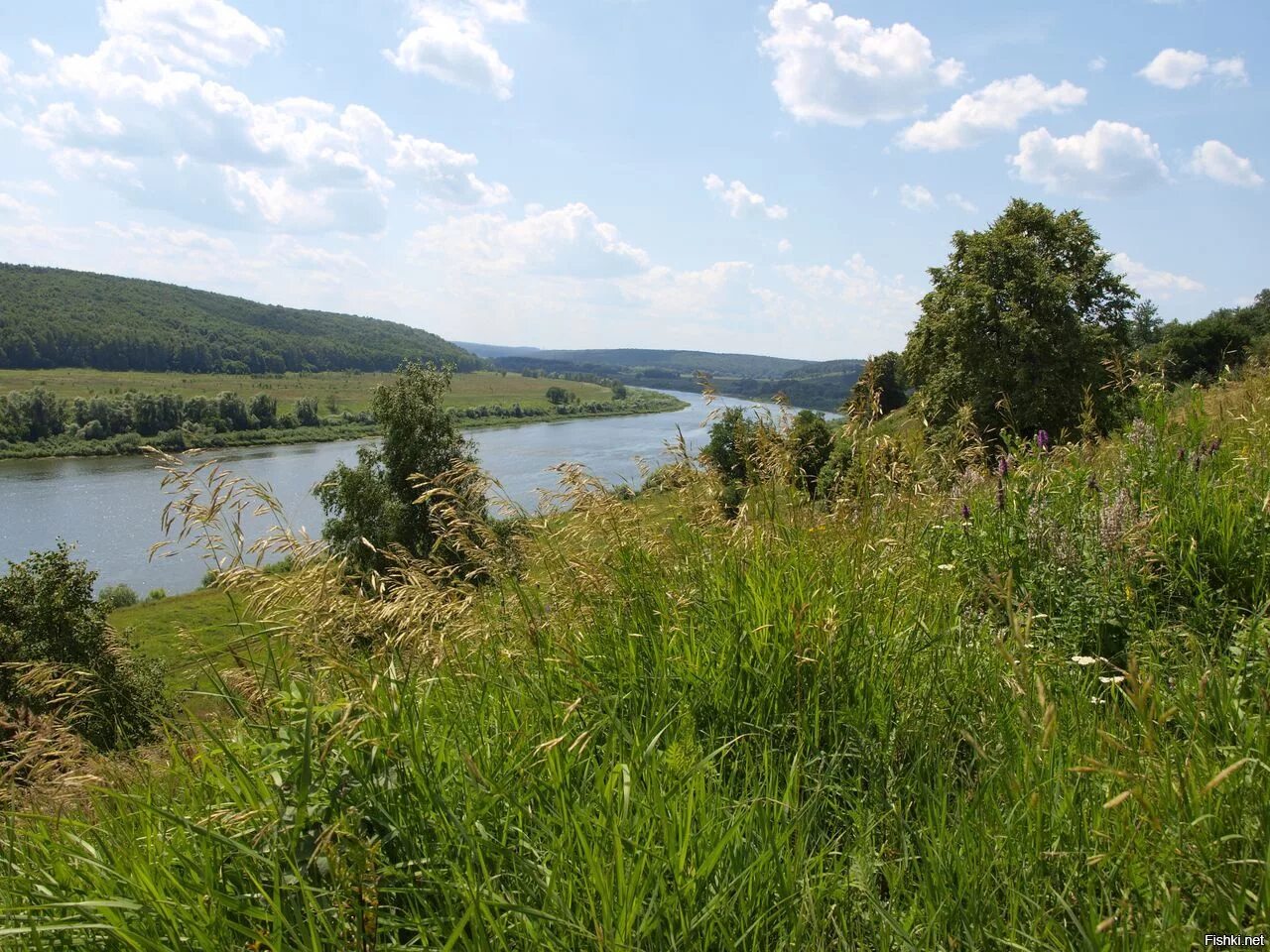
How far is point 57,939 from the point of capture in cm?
174

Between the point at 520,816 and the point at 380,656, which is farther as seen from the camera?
the point at 380,656

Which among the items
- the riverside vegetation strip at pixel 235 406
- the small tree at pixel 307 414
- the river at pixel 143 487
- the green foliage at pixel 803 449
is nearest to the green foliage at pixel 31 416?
the riverside vegetation strip at pixel 235 406

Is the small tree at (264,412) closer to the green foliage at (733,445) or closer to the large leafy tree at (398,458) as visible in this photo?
the large leafy tree at (398,458)

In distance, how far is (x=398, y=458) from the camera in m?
37.4

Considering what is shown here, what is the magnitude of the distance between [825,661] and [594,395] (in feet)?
586

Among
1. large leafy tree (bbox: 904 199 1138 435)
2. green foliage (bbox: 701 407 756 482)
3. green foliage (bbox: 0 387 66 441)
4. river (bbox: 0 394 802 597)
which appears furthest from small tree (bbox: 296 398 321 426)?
green foliage (bbox: 701 407 756 482)

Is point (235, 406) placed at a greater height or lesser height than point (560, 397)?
lesser

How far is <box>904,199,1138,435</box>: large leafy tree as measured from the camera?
24.6 meters

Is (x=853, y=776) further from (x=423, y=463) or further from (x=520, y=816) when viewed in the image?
(x=423, y=463)

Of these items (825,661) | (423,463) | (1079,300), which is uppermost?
(1079,300)

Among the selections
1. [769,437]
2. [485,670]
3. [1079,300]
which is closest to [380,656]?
[485,670]

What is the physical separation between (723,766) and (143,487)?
98282 millimetres

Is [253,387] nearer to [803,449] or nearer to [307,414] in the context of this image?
[307,414]

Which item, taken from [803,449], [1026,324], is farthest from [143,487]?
[803,449]
